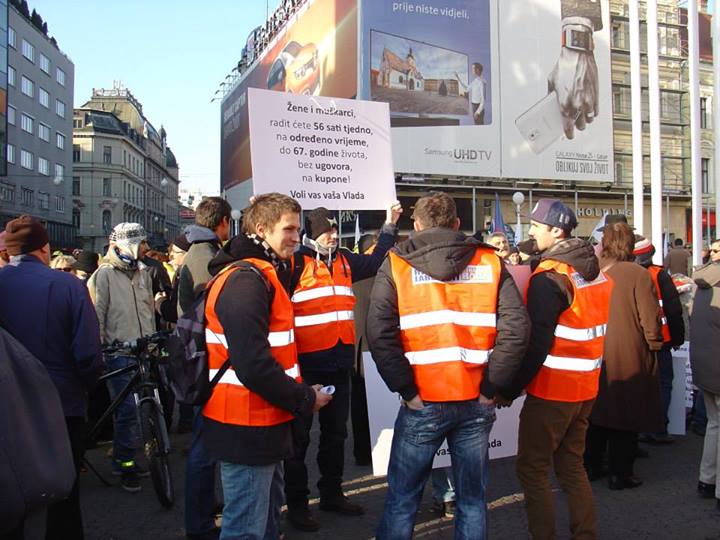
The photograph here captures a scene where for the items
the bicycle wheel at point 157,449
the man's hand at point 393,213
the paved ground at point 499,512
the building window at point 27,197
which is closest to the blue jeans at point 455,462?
the paved ground at point 499,512

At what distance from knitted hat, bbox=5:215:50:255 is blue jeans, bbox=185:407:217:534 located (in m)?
1.24

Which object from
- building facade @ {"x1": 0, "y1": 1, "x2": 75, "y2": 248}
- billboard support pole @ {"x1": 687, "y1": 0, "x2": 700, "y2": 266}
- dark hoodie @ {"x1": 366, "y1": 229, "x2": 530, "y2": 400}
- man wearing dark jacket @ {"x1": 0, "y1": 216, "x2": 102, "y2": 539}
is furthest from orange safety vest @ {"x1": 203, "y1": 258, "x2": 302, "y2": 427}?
building facade @ {"x1": 0, "y1": 1, "x2": 75, "y2": 248}

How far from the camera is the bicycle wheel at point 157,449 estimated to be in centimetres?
449

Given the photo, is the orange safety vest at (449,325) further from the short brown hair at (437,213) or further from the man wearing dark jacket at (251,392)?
the man wearing dark jacket at (251,392)

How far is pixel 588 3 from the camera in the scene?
3338 cm

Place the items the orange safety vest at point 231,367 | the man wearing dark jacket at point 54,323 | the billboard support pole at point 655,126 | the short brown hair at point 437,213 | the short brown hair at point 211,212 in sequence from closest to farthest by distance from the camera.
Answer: the orange safety vest at point 231,367 → the short brown hair at point 437,213 → the man wearing dark jacket at point 54,323 → the short brown hair at point 211,212 → the billboard support pole at point 655,126

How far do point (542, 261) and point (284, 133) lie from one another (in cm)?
210

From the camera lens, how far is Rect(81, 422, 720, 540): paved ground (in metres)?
4.11

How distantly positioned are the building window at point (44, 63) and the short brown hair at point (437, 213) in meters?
62.8

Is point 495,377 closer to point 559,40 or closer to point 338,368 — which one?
point 338,368

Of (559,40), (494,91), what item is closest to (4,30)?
(494,91)

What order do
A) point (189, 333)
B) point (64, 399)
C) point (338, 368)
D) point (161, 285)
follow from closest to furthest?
point (189, 333) < point (64, 399) < point (338, 368) < point (161, 285)

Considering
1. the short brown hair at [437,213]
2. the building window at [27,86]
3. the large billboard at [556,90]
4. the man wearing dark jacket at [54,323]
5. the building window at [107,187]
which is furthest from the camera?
the building window at [107,187]

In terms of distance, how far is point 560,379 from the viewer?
11.5 ft
